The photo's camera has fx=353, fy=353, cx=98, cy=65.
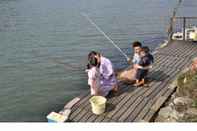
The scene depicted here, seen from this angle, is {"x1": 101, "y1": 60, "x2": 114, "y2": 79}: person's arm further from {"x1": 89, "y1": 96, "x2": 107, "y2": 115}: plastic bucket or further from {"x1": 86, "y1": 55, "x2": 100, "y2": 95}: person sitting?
{"x1": 89, "y1": 96, "x2": 107, "y2": 115}: plastic bucket

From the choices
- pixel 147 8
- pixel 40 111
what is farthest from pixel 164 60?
pixel 147 8

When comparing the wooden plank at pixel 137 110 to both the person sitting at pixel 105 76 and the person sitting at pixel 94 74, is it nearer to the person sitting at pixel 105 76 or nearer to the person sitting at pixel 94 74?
the person sitting at pixel 105 76

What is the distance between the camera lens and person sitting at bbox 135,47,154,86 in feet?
27.2

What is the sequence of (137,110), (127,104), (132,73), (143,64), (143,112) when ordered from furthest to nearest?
(132,73)
(143,64)
(127,104)
(137,110)
(143,112)

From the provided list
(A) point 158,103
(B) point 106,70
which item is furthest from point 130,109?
(B) point 106,70

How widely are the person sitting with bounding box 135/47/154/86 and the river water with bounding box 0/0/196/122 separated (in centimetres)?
234

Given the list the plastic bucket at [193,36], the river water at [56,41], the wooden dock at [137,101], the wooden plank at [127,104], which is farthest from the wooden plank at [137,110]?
the plastic bucket at [193,36]

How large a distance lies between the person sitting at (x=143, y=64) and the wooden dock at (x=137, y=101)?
0.90 ft

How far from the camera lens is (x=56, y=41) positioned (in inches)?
689

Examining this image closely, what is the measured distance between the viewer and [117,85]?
8359 mm

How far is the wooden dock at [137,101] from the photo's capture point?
276 inches

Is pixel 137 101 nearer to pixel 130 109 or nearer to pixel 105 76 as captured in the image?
pixel 130 109

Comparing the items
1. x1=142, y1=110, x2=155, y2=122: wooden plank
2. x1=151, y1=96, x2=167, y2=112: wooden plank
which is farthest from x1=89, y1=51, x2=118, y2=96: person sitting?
x1=142, y1=110, x2=155, y2=122: wooden plank

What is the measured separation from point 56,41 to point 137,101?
10.3 metres
